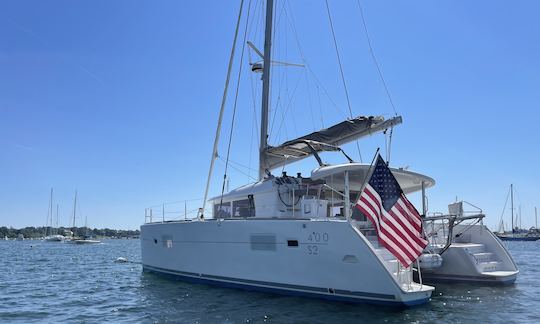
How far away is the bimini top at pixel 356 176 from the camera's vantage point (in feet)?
38.4

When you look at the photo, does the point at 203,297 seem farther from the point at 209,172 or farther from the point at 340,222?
the point at 209,172

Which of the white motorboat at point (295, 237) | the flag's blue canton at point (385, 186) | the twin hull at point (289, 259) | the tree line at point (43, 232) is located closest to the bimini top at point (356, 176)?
the white motorboat at point (295, 237)

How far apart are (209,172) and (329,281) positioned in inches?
295

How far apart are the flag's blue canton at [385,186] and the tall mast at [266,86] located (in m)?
5.95

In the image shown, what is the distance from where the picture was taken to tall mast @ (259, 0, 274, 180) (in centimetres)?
1575

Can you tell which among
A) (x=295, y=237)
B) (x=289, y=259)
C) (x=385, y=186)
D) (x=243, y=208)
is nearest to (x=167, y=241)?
(x=243, y=208)

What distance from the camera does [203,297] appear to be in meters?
12.0

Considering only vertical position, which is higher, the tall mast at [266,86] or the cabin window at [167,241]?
the tall mast at [266,86]

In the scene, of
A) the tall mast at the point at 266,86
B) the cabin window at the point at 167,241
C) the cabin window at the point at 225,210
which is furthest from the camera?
the tall mast at the point at 266,86

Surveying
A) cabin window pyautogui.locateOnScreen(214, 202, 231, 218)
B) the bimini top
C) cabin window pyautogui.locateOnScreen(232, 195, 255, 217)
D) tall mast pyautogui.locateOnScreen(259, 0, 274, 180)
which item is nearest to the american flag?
the bimini top

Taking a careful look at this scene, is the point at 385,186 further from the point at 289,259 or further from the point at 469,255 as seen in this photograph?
the point at 469,255

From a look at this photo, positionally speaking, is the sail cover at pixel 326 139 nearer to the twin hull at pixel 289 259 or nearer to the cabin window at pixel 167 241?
the twin hull at pixel 289 259

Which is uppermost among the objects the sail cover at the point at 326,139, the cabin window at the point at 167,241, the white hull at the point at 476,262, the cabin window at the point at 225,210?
the sail cover at the point at 326,139

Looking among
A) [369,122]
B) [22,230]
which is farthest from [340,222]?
[22,230]
